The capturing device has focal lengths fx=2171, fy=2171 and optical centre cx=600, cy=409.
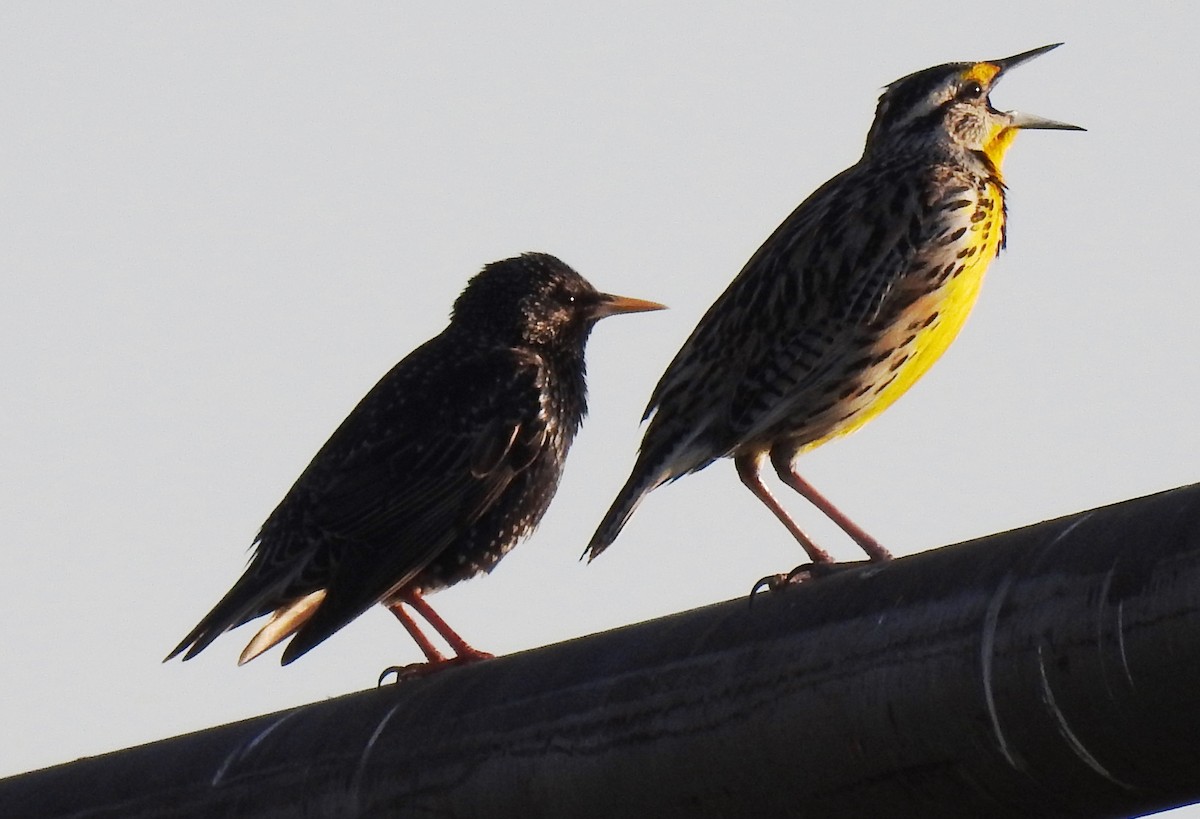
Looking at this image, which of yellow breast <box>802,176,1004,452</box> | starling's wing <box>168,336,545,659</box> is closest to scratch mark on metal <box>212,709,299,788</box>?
starling's wing <box>168,336,545,659</box>

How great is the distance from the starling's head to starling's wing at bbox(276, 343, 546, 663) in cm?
54

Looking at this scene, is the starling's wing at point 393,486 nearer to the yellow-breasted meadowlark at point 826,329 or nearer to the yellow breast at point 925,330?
the yellow-breasted meadowlark at point 826,329

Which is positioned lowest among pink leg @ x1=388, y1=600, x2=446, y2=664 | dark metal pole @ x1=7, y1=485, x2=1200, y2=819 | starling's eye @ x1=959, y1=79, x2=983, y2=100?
pink leg @ x1=388, y1=600, x2=446, y2=664

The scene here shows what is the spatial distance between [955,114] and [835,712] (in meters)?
5.68

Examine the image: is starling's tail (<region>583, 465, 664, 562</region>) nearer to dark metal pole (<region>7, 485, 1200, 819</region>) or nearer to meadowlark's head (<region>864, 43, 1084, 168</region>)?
meadowlark's head (<region>864, 43, 1084, 168</region>)

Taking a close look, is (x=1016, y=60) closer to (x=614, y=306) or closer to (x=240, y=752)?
(x=614, y=306)

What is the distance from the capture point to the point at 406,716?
492 cm

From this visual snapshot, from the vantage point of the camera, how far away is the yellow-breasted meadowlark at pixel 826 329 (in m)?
8.16

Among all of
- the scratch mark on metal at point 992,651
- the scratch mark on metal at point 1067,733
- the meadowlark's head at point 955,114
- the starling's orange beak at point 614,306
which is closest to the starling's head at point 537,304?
the starling's orange beak at point 614,306

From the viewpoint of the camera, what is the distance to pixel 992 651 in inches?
143

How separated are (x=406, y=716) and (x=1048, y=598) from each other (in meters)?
1.82

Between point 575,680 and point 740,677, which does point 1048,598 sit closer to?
point 740,677

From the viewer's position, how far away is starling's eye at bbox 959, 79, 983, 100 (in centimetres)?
923

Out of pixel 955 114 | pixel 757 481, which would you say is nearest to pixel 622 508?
pixel 757 481
